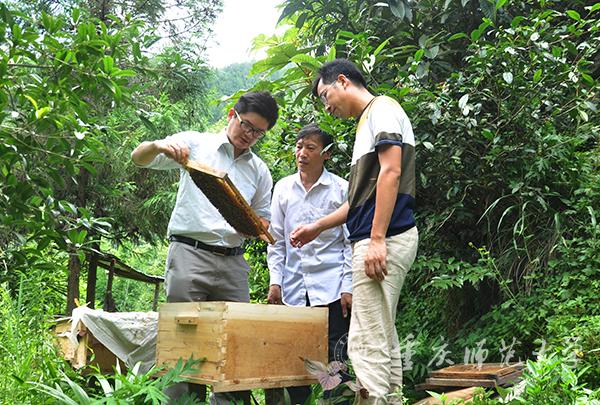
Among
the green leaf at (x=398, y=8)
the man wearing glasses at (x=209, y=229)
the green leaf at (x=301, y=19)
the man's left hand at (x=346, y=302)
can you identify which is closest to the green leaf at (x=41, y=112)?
the man wearing glasses at (x=209, y=229)

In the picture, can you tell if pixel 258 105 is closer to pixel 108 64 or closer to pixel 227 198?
pixel 227 198

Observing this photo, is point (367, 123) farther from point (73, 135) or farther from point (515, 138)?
point (515, 138)

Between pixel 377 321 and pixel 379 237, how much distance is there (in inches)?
15.5

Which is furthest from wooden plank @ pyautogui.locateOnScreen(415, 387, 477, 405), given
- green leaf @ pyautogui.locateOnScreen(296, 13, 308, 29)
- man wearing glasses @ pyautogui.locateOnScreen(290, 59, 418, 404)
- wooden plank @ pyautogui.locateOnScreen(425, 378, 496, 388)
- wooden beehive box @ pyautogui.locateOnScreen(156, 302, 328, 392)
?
green leaf @ pyautogui.locateOnScreen(296, 13, 308, 29)

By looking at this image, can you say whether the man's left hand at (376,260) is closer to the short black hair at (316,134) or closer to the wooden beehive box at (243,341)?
the wooden beehive box at (243,341)

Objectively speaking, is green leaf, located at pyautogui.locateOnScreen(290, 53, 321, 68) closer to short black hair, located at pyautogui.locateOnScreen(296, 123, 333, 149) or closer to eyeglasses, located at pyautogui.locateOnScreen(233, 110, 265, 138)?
short black hair, located at pyautogui.locateOnScreen(296, 123, 333, 149)

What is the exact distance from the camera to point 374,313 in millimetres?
2922

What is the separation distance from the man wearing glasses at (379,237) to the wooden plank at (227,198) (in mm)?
590

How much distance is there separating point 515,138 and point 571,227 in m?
0.72

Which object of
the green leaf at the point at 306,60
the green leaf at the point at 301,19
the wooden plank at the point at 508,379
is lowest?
the wooden plank at the point at 508,379

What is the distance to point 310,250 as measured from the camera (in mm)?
3994

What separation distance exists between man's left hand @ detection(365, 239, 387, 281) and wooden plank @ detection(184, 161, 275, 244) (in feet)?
2.60

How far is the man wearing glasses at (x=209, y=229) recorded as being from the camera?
139 inches

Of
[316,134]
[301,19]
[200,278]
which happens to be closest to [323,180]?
[316,134]
